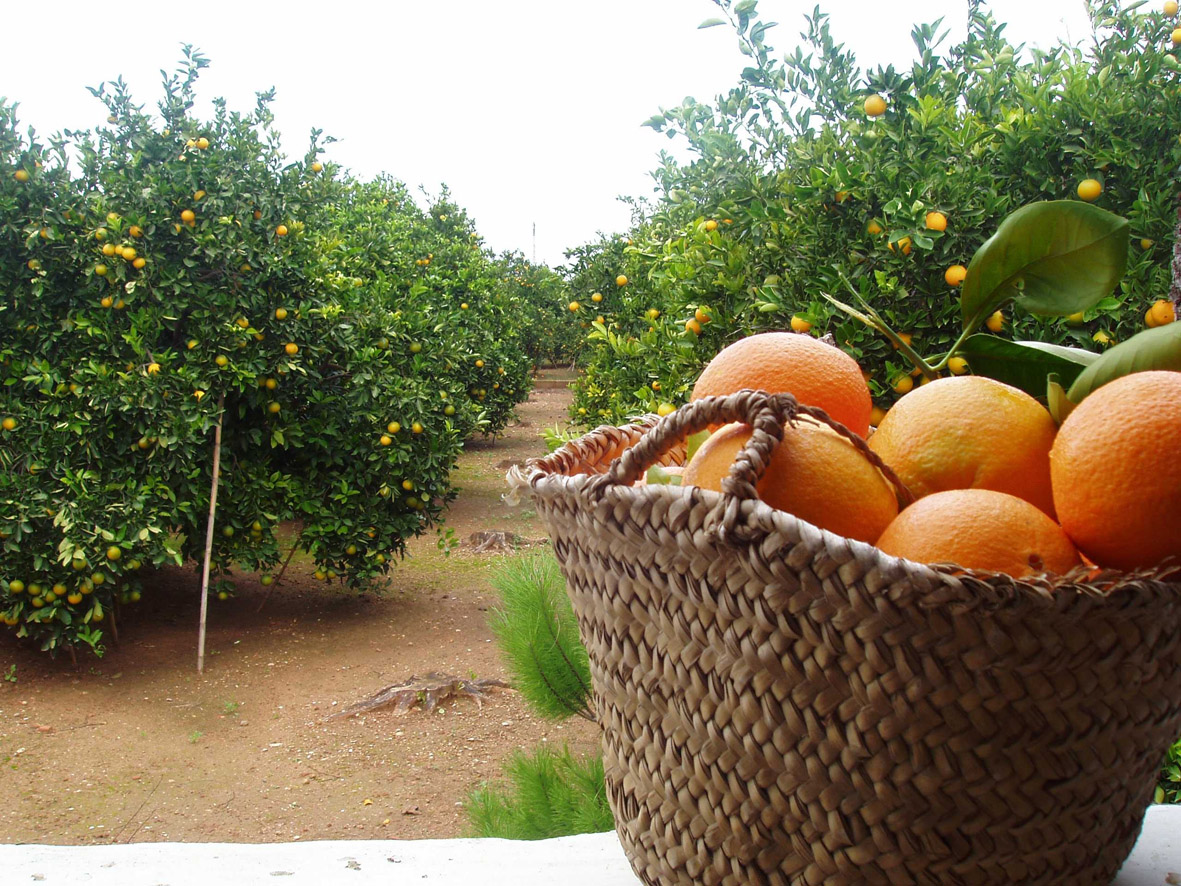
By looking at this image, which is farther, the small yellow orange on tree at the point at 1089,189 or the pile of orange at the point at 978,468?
the small yellow orange on tree at the point at 1089,189

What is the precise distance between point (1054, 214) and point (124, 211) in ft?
16.2

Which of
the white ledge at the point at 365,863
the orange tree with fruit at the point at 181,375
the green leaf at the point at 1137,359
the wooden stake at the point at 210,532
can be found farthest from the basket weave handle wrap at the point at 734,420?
the wooden stake at the point at 210,532

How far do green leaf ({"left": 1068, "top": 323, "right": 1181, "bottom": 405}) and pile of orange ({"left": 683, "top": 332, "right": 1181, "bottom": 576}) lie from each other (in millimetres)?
49

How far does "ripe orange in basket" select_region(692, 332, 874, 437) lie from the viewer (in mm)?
907

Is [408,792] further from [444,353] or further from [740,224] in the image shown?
[444,353]

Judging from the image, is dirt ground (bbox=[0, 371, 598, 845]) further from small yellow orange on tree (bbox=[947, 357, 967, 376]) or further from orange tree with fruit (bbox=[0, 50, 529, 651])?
small yellow orange on tree (bbox=[947, 357, 967, 376])

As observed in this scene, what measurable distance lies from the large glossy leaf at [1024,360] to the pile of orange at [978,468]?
15cm

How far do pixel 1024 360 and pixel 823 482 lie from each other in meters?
0.40

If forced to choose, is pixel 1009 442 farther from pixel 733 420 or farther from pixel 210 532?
Answer: pixel 210 532

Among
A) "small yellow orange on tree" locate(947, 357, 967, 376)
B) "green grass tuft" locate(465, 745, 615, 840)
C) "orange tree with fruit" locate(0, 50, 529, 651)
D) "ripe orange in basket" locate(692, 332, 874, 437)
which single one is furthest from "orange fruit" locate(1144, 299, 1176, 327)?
"orange tree with fruit" locate(0, 50, 529, 651)

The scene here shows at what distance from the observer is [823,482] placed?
30.3 inches

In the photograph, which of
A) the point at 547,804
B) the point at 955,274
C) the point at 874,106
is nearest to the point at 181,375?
the point at 547,804

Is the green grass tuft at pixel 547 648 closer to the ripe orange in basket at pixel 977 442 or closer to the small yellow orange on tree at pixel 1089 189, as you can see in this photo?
the small yellow orange on tree at pixel 1089 189

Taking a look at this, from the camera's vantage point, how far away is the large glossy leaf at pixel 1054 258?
0.93 metres
